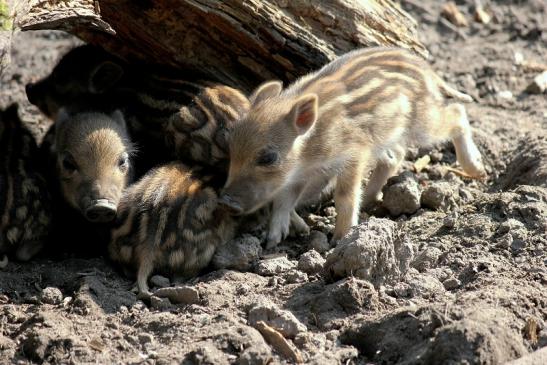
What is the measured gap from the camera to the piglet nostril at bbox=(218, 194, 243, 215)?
4.93 metres

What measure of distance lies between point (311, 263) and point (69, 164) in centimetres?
173

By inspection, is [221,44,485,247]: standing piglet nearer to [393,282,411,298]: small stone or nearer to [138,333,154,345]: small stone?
[393,282,411,298]: small stone

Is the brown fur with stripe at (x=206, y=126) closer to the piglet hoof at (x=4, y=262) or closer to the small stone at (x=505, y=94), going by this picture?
the piglet hoof at (x=4, y=262)

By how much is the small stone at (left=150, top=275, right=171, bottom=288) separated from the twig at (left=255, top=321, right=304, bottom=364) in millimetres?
874

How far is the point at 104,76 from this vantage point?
6.25 m

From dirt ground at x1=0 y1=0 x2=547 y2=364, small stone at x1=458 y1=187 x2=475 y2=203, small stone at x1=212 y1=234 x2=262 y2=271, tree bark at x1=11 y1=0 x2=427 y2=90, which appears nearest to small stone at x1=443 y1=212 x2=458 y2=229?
dirt ground at x1=0 y1=0 x2=547 y2=364

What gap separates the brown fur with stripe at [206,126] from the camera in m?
5.36

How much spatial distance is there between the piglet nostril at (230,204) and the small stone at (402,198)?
3.43 feet

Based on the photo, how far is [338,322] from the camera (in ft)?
13.2

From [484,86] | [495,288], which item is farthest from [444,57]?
[495,288]

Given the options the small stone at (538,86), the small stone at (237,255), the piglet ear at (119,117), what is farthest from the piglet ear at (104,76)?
the small stone at (538,86)

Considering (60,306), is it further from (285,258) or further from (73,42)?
(73,42)

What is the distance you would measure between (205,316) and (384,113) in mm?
1908

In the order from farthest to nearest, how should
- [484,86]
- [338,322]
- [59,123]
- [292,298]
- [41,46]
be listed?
1. [41,46]
2. [484,86]
3. [59,123]
4. [292,298]
5. [338,322]
